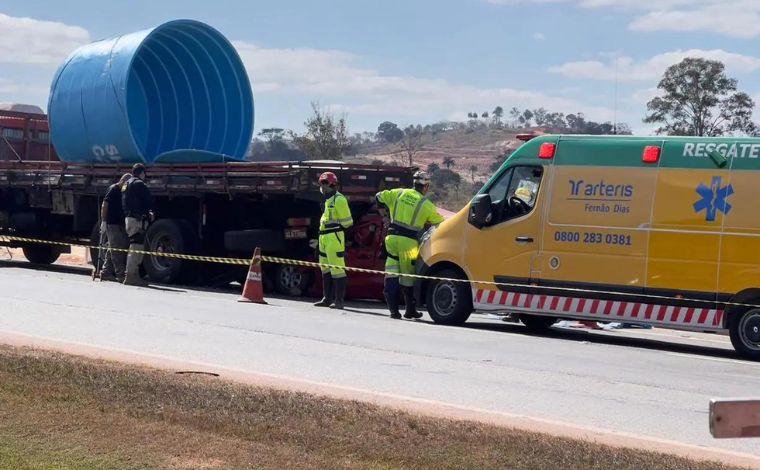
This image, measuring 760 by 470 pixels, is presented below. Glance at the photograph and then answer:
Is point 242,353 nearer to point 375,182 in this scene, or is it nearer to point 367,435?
point 367,435

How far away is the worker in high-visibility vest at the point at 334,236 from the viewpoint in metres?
15.6

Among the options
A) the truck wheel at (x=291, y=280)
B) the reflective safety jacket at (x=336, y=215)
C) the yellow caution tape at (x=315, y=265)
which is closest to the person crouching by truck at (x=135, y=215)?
the yellow caution tape at (x=315, y=265)

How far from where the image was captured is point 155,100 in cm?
2131

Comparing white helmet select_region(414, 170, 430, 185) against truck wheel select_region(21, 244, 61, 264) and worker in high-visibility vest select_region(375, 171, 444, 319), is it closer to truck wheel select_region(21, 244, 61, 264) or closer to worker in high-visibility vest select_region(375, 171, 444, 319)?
worker in high-visibility vest select_region(375, 171, 444, 319)

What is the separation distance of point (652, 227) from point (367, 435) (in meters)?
6.47

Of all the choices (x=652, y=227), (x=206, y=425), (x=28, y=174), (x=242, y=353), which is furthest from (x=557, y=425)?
Result: (x=28, y=174)

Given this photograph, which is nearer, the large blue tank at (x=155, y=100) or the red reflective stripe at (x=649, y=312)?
the red reflective stripe at (x=649, y=312)

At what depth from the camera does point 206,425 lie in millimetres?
6969

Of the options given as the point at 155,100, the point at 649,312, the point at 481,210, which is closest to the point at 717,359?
the point at 649,312

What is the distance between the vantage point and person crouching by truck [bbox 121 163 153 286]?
18.2 metres

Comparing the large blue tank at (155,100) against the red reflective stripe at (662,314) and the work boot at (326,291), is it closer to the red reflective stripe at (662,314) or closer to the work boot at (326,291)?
the work boot at (326,291)

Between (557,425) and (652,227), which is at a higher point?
(652,227)

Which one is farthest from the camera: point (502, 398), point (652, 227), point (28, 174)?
point (28, 174)

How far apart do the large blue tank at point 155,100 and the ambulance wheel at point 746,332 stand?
10.4 meters
